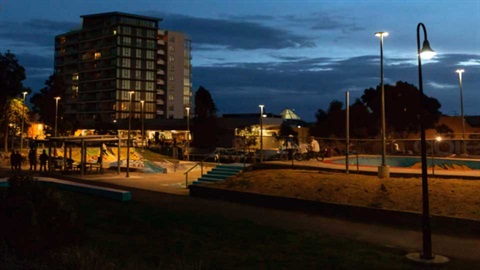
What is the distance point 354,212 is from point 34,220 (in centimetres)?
1020

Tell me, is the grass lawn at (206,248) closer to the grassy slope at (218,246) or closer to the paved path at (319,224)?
the grassy slope at (218,246)

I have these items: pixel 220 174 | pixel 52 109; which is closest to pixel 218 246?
pixel 220 174

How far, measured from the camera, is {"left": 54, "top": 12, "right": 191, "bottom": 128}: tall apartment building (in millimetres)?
121562

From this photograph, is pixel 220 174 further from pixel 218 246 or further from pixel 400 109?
pixel 400 109

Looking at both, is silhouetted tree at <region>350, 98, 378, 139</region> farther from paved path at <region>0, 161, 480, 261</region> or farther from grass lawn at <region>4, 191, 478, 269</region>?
grass lawn at <region>4, 191, 478, 269</region>

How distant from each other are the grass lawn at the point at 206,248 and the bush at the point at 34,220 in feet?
1.31

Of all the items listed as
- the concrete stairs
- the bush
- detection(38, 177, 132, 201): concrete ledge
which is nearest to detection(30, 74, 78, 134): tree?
the concrete stairs


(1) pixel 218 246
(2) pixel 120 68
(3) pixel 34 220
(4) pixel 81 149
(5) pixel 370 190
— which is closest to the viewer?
(3) pixel 34 220

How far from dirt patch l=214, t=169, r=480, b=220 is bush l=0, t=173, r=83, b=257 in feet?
33.1

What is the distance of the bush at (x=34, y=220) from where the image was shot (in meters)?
8.31

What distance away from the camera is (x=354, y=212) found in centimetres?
1577

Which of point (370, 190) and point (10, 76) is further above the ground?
point (10, 76)

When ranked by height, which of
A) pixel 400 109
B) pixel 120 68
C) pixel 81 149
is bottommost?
pixel 81 149

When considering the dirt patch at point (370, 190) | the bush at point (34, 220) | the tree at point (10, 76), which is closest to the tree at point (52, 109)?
the tree at point (10, 76)
